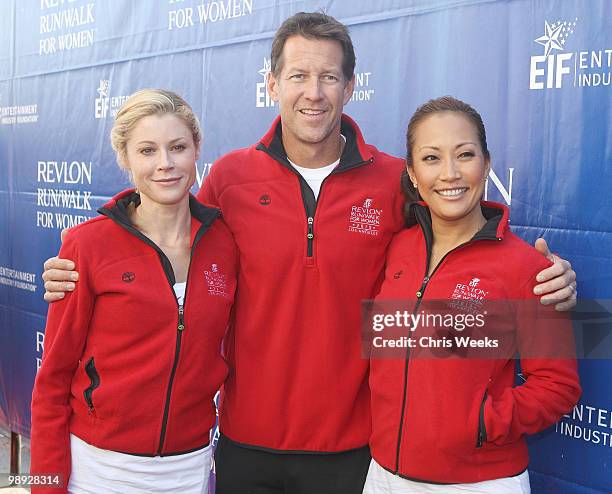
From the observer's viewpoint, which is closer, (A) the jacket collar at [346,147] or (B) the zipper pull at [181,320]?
(B) the zipper pull at [181,320]

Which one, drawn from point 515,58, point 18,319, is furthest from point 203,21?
point 18,319

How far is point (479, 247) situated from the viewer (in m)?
1.71

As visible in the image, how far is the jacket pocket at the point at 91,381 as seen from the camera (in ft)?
5.76

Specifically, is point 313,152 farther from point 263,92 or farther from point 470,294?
point 263,92

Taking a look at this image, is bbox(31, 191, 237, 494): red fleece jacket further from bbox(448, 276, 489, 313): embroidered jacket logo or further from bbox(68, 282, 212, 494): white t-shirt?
bbox(448, 276, 489, 313): embroidered jacket logo

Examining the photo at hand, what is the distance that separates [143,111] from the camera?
1789mm

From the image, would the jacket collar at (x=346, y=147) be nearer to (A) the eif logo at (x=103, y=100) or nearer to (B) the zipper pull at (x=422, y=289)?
(B) the zipper pull at (x=422, y=289)

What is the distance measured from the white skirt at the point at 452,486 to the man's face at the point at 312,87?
853 mm

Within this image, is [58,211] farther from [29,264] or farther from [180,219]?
[180,219]

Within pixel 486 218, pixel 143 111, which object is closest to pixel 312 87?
pixel 143 111

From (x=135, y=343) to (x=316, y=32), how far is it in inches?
35.4

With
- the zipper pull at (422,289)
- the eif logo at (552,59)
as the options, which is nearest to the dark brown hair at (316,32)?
the eif logo at (552,59)

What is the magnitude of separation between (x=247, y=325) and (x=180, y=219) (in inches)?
12.7

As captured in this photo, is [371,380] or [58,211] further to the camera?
[58,211]
